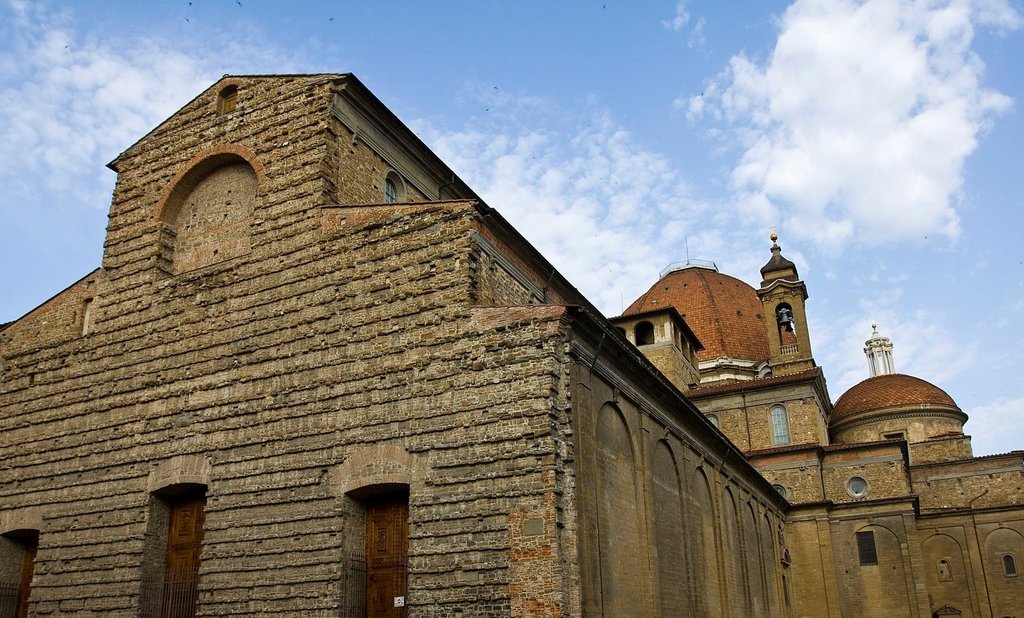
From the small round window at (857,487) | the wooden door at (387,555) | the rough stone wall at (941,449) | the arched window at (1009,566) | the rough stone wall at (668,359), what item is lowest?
the wooden door at (387,555)

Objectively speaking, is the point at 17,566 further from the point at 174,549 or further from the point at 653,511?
the point at 653,511

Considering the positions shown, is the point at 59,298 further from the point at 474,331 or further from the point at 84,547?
the point at 474,331

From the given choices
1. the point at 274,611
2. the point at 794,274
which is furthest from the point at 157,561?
the point at 794,274

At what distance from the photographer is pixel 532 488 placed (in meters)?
12.9

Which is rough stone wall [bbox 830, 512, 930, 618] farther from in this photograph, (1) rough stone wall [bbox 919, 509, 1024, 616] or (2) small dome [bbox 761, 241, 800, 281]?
(2) small dome [bbox 761, 241, 800, 281]

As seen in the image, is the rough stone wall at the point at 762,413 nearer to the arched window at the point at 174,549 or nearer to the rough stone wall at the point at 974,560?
the rough stone wall at the point at 974,560

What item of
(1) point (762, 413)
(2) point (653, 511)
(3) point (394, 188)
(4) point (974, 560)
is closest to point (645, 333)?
(1) point (762, 413)

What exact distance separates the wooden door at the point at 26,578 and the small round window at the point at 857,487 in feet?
92.8

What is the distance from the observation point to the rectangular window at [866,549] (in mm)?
33562

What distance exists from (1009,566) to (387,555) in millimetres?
33425

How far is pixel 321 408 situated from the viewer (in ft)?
49.6

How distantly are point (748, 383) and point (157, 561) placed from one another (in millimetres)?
26815

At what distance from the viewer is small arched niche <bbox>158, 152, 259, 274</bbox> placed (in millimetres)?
18031

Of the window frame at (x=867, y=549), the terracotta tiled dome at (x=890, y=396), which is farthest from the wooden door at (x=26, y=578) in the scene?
the terracotta tiled dome at (x=890, y=396)
